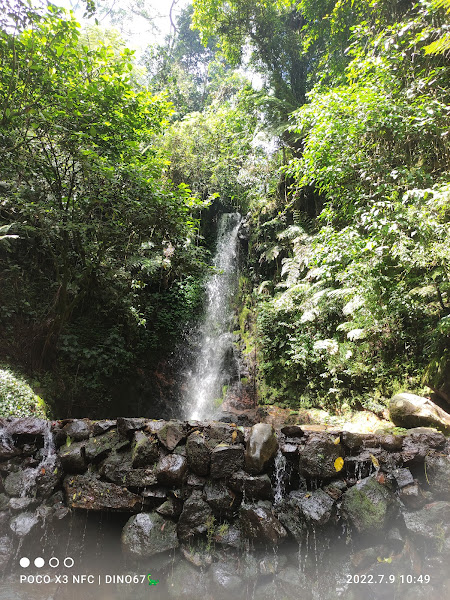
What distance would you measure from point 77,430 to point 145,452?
100 centimetres

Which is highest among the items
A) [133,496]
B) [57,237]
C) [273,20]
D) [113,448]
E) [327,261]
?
[273,20]

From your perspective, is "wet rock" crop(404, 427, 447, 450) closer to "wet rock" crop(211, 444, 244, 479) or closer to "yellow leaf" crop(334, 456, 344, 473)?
"yellow leaf" crop(334, 456, 344, 473)

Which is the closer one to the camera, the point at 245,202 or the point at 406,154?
the point at 406,154

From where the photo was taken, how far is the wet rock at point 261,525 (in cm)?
329

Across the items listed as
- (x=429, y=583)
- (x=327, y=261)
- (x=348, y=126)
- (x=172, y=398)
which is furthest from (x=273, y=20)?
(x=429, y=583)

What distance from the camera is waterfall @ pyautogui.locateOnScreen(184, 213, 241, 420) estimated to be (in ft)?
30.5

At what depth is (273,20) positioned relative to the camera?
12609mm

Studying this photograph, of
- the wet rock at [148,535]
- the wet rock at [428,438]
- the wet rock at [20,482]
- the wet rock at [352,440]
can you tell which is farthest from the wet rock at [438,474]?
the wet rock at [20,482]

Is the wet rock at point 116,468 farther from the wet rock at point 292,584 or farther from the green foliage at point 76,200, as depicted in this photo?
the green foliage at point 76,200

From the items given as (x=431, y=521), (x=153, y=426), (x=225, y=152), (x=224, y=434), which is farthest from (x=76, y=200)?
(x=225, y=152)

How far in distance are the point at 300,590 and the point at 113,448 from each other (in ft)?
7.87

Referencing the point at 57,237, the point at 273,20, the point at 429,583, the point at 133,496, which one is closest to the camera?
the point at 429,583

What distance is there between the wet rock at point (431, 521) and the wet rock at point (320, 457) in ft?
2.61

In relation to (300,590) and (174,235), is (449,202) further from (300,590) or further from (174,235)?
(300,590)
